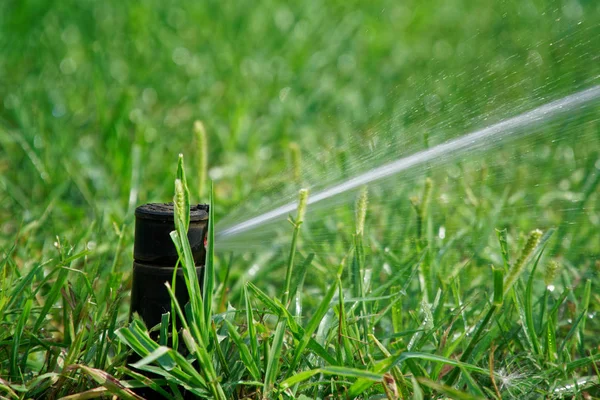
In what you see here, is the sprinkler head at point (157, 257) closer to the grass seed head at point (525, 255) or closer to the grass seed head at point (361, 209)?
the grass seed head at point (361, 209)

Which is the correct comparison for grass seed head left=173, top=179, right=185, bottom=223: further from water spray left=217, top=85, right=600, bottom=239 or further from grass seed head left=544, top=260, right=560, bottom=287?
grass seed head left=544, top=260, right=560, bottom=287

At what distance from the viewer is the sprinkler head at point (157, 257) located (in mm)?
1257

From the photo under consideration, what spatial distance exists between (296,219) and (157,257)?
0.29m

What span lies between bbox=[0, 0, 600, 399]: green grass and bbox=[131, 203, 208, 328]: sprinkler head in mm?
39

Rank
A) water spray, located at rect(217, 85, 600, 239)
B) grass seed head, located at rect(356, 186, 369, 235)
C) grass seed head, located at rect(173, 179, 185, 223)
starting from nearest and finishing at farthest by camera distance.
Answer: grass seed head, located at rect(173, 179, 185, 223), grass seed head, located at rect(356, 186, 369, 235), water spray, located at rect(217, 85, 600, 239)

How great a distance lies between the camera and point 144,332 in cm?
122

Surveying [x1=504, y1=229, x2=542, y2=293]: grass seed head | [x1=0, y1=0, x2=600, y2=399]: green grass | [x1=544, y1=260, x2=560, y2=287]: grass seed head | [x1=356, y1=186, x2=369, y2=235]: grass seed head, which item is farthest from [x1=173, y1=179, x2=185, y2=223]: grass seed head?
[x1=544, y1=260, x2=560, y2=287]: grass seed head

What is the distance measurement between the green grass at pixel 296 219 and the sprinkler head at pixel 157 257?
0.13 ft

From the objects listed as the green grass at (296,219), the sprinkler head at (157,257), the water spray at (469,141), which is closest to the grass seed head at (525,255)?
the green grass at (296,219)

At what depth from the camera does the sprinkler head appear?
1.26 m

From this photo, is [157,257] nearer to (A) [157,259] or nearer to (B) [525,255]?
(A) [157,259]

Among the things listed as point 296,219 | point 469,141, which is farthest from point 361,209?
point 469,141

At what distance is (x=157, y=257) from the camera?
1279mm

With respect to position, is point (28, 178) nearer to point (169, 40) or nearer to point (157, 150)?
point (157, 150)
